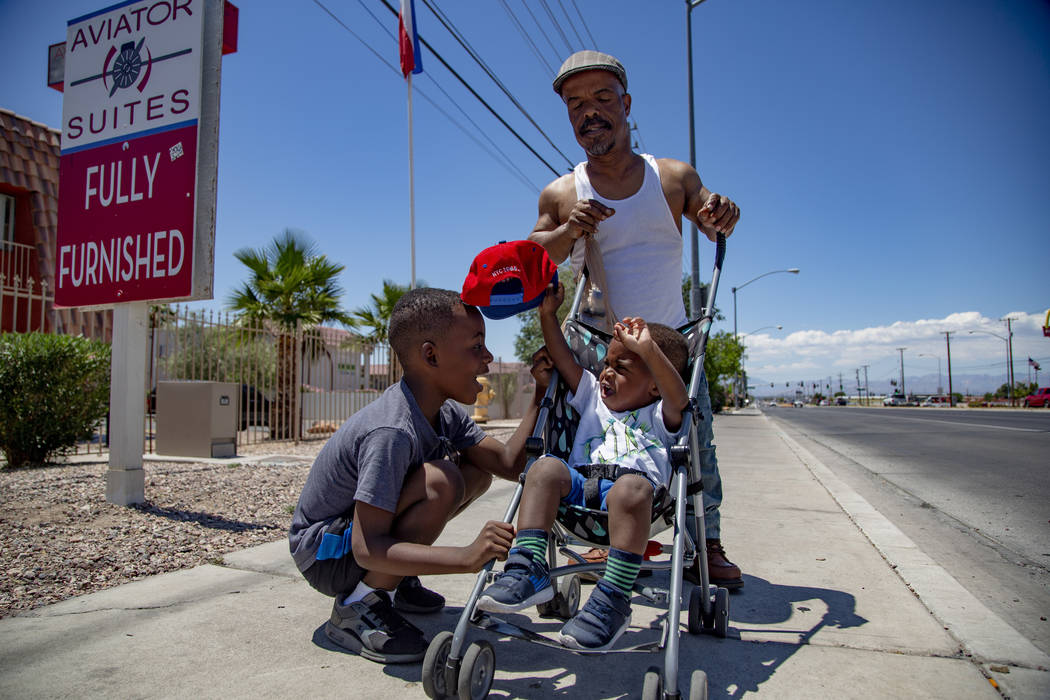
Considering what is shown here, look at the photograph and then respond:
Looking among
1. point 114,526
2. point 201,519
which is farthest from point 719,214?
point 114,526

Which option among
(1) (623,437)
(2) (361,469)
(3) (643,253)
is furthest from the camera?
(3) (643,253)

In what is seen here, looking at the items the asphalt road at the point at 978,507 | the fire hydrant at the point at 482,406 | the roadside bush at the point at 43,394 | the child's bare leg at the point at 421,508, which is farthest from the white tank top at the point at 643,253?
the fire hydrant at the point at 482,406

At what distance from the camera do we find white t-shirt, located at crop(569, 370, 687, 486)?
7.69ft

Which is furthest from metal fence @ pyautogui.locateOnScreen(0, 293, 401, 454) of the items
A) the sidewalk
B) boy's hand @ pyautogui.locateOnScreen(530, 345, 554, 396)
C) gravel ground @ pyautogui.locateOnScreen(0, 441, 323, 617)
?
boy's hand @ pyautogui.locateOnScreen(530, 345, 554, 396)

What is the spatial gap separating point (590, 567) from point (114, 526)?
3.16 m

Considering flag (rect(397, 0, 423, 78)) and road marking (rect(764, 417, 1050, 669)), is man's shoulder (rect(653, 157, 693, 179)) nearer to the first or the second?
road marking (rect(764, 417, 1050, 669))

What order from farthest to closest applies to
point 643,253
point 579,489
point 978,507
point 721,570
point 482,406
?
point 482,406 < point 978,507 < point 643,253 < point 721,570 < point 579,489

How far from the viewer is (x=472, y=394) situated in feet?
7.63

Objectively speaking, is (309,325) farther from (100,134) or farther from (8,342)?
(100,134)

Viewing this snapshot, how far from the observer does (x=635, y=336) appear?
2.36 meters

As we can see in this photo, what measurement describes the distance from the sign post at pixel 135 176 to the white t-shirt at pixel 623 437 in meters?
3.05

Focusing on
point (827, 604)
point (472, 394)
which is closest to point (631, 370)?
point (472, 394)

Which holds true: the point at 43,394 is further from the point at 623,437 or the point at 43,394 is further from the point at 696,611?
the point at 696,611

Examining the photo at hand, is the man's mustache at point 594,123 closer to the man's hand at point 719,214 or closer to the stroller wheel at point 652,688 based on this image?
the man's hand at point 719,214
